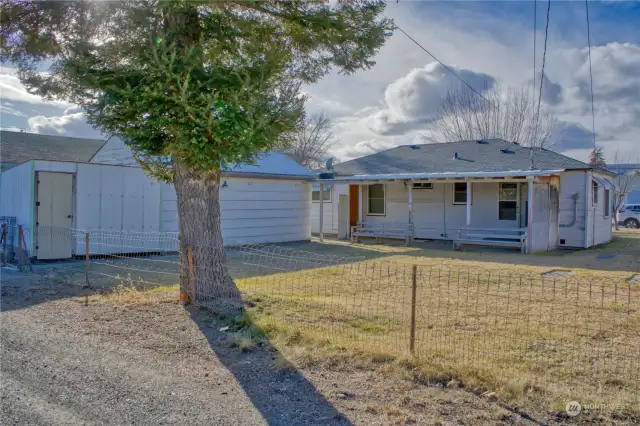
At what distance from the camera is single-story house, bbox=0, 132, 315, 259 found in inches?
452

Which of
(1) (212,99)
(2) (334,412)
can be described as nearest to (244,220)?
(1) (212,99)

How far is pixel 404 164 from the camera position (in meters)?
19.0

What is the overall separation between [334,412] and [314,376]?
2.46 feet

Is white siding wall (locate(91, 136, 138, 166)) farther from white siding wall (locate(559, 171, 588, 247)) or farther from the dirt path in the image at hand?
white siding wall (locate(559, 171, 588, 247))

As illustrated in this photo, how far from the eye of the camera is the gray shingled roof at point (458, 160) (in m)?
15.9

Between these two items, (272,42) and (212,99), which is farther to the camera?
(272,42)

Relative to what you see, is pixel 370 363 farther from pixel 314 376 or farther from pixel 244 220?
pixel 244 220

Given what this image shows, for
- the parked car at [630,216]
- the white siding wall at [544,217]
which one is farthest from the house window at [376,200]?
the parked car at [630,216]

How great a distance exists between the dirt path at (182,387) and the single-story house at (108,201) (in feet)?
18.8

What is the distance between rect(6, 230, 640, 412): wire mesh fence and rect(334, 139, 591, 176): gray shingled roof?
6.82 metres

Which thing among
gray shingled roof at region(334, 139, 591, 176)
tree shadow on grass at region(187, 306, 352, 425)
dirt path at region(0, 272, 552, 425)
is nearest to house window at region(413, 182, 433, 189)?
gray shingled roof at region(334, 139, 591, 176)

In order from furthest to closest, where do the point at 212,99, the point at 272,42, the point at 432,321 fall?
the point at 272,42 < the point at 432,321 < the point at 212,99

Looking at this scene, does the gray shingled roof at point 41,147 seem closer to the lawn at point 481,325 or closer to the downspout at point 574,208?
the lawn at point 481,325

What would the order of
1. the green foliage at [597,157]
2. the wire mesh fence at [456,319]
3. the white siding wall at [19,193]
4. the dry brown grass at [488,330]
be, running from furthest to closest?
the green foliage at [597,157]
the white siding wall at [19,193]
the wire mesh fence at [456,319]
the dry brown grass at [488,330]
